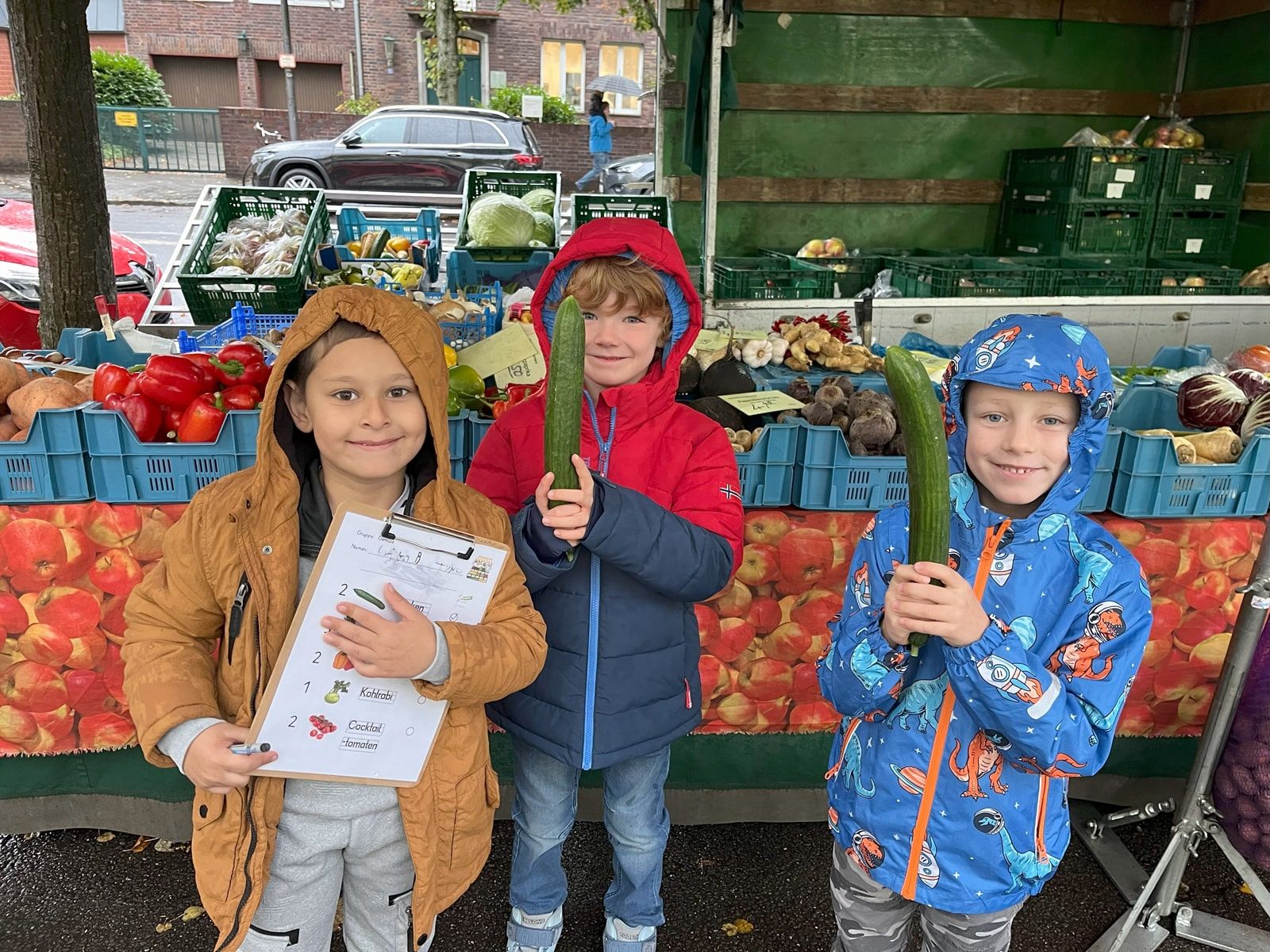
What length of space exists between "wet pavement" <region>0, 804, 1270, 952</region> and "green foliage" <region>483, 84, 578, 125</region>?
2511 centimetres

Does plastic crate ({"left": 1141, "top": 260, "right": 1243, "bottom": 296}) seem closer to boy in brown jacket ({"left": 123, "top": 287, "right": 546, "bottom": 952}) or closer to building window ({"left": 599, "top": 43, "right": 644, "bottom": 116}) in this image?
boy in brown jacket ({"left": 123, "top": 287, "right": 546, "bottom": 952})

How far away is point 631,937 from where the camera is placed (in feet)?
7.72

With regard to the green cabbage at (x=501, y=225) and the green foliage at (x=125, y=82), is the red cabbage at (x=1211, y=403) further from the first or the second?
the green foliage at (x=125, y=82)

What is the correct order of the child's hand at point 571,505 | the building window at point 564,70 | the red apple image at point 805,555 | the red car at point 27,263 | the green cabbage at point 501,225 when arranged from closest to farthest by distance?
1. the child's hand at point 571,505
2. the red apple image at point 805,555
3. the green cabbage at point 501,225
4. the red car at point 27,263
5. the building window at point 564,70

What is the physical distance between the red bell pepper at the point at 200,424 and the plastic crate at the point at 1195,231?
6074 mm

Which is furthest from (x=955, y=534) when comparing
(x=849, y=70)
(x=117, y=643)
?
(x=849, y=70)

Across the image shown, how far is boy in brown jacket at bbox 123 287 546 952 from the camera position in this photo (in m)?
1.59

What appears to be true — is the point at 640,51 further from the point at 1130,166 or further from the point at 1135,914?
the point at 1135,914

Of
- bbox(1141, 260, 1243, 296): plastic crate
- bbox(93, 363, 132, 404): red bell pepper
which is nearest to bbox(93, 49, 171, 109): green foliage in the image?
bbox(93, 363, 132, 404): red bell pepper

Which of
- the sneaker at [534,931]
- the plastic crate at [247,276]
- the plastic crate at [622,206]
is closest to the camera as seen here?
the sneaker at [534,931]

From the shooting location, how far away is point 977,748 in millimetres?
1723

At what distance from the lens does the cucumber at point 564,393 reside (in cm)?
159

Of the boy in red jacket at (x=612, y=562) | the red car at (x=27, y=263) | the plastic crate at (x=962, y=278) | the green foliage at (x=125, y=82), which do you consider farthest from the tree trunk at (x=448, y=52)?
the boy in red jacket at (x=612, y=562)

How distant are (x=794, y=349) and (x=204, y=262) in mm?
3102
